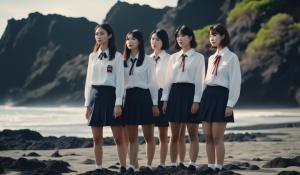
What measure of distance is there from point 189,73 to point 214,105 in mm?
633

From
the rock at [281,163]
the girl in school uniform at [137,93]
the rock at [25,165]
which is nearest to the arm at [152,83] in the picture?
the girl in school uniform at [137,93]

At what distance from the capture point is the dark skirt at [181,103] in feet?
24.6

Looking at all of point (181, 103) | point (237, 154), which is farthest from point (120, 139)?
point (237, 154)

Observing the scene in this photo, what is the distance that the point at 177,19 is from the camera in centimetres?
7375

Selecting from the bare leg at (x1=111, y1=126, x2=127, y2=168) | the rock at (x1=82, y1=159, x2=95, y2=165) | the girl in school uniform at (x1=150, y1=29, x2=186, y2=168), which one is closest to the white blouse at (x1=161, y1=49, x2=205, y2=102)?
the girl in school uniform at (x1=150, y1=29, x2=186, y2=168)

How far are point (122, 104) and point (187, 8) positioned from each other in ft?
229

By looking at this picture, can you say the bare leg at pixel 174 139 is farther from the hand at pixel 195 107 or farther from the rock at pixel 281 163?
the rock at pixel 281 163

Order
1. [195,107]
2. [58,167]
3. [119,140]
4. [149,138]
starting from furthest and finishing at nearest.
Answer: [58,167] → [149,138] → [195,107] → [119,140]

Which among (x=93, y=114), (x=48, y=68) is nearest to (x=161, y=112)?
(x=93, y=114)

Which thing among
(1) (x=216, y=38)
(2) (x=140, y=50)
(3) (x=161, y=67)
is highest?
(1) (x=216, y=38)

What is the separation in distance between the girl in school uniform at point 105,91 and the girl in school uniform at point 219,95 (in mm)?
1024

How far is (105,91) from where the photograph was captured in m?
7.12

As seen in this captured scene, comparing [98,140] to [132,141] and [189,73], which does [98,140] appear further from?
[189,73]

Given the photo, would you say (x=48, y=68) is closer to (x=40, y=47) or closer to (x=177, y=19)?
(x=40, y=47)
